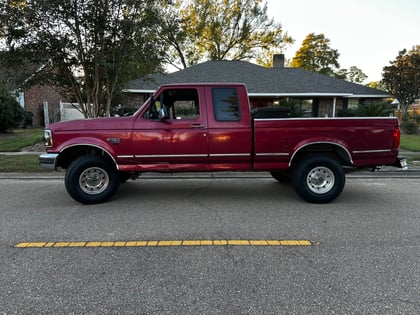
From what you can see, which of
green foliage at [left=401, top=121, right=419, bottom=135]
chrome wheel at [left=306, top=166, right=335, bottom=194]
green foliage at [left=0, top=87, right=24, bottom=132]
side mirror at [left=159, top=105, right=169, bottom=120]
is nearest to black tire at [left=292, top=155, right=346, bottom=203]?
chrome wheel at [left=306, top=166, right=335, bottom=194]

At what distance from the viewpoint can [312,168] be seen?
18.1 ft

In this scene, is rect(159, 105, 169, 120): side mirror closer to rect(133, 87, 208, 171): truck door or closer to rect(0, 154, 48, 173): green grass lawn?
rect(133, 87, 208, 171): truck door

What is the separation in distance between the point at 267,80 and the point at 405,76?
15444 millimetres

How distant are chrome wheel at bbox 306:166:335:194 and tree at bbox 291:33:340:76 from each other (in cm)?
3799

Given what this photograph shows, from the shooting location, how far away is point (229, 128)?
17.9 feet

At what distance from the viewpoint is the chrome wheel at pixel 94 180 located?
548cm

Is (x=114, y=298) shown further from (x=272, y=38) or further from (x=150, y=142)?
(x=272, y=38)

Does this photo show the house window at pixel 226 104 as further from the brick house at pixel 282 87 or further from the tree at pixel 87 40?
the brick house at pixel 282 87

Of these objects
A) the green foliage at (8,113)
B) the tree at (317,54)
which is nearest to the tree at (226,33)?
the tree at (317,54)

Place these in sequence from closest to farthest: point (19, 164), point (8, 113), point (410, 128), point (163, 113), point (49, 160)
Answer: point (163, 113) → point (49, 160) → point (19, 164) → point (8, 113) → point (410, 128)

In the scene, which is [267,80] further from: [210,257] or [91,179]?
[210,257]

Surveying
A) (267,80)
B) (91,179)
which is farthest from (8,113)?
(267,80)

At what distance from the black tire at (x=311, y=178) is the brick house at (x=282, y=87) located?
15193 millimetres

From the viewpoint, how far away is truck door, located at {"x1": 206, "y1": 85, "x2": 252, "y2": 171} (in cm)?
Result: 545
